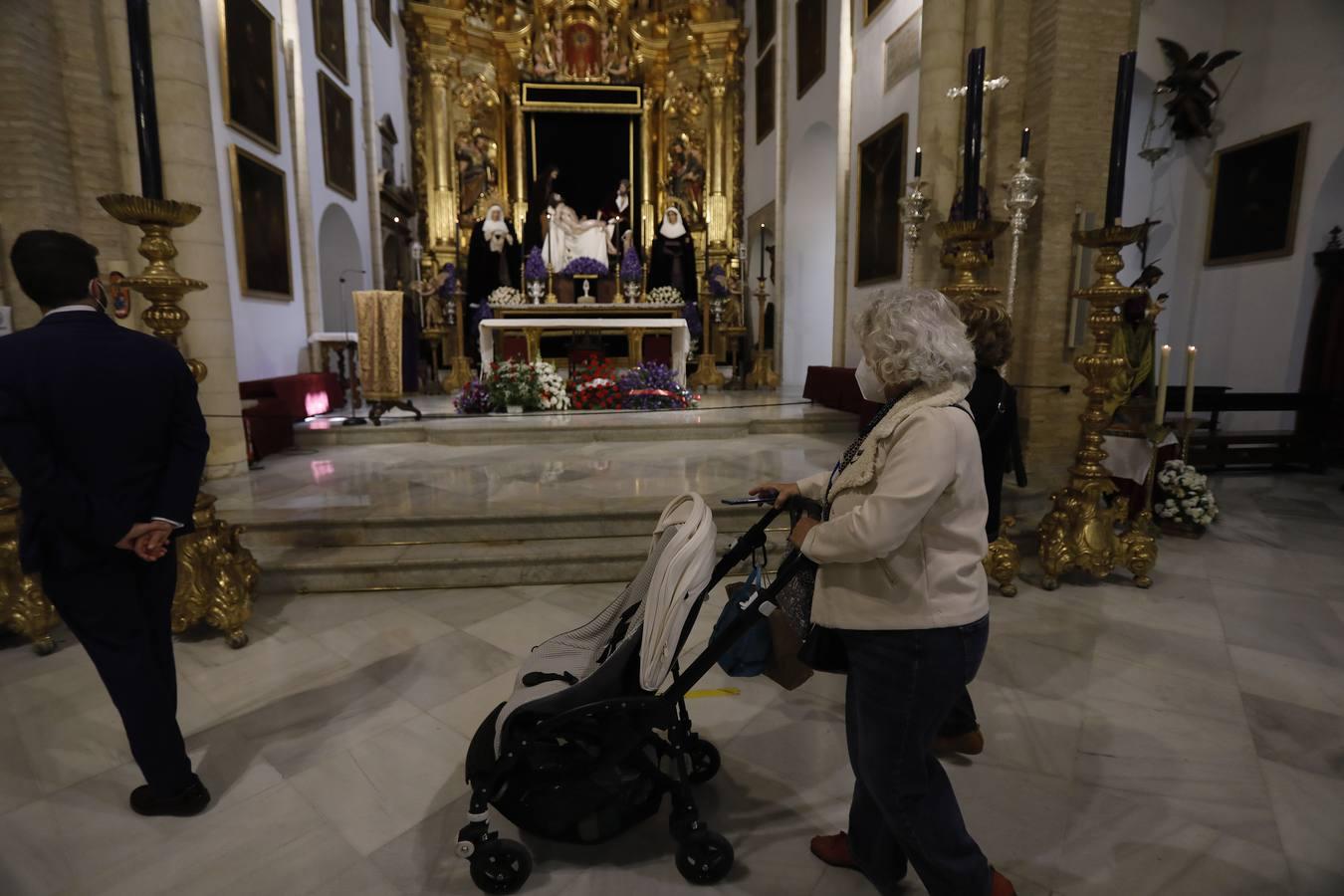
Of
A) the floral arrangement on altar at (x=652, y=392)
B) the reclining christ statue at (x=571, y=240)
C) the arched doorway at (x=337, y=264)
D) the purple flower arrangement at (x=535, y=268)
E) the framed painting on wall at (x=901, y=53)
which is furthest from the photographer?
the reclining christ statue at (x=571, y=240)

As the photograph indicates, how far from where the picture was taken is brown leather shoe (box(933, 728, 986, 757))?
8.39 feet

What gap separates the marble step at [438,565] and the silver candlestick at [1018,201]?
13.4 ft

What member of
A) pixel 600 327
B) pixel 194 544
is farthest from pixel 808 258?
pixel 194 544

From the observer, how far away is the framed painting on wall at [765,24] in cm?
1379

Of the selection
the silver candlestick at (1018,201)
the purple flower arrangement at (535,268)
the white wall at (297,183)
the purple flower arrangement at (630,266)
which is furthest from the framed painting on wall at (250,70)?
the silver candlestick at (1018,201)

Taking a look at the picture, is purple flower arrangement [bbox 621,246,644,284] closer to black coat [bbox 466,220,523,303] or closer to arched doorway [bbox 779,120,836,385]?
black coat [bbox 466,220,523,303]

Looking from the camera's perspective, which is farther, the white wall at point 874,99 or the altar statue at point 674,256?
the altar statue at point 674,256

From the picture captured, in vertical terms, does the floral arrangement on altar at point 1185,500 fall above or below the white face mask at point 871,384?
below

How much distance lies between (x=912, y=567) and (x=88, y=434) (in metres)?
2.40

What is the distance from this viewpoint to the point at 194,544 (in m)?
3.55

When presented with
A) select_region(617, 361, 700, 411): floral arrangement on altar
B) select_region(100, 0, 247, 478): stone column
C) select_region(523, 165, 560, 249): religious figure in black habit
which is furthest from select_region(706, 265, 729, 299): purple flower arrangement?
select_region(100, 0, 247, 478): stone column

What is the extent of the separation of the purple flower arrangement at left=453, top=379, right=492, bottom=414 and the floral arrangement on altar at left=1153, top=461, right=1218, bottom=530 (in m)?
7.61

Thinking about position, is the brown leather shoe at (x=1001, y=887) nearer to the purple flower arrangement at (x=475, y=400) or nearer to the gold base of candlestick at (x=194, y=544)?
the gold base of candlestick at (x=194, y=544)

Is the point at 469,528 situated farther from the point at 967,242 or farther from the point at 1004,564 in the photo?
the point at 967,242
